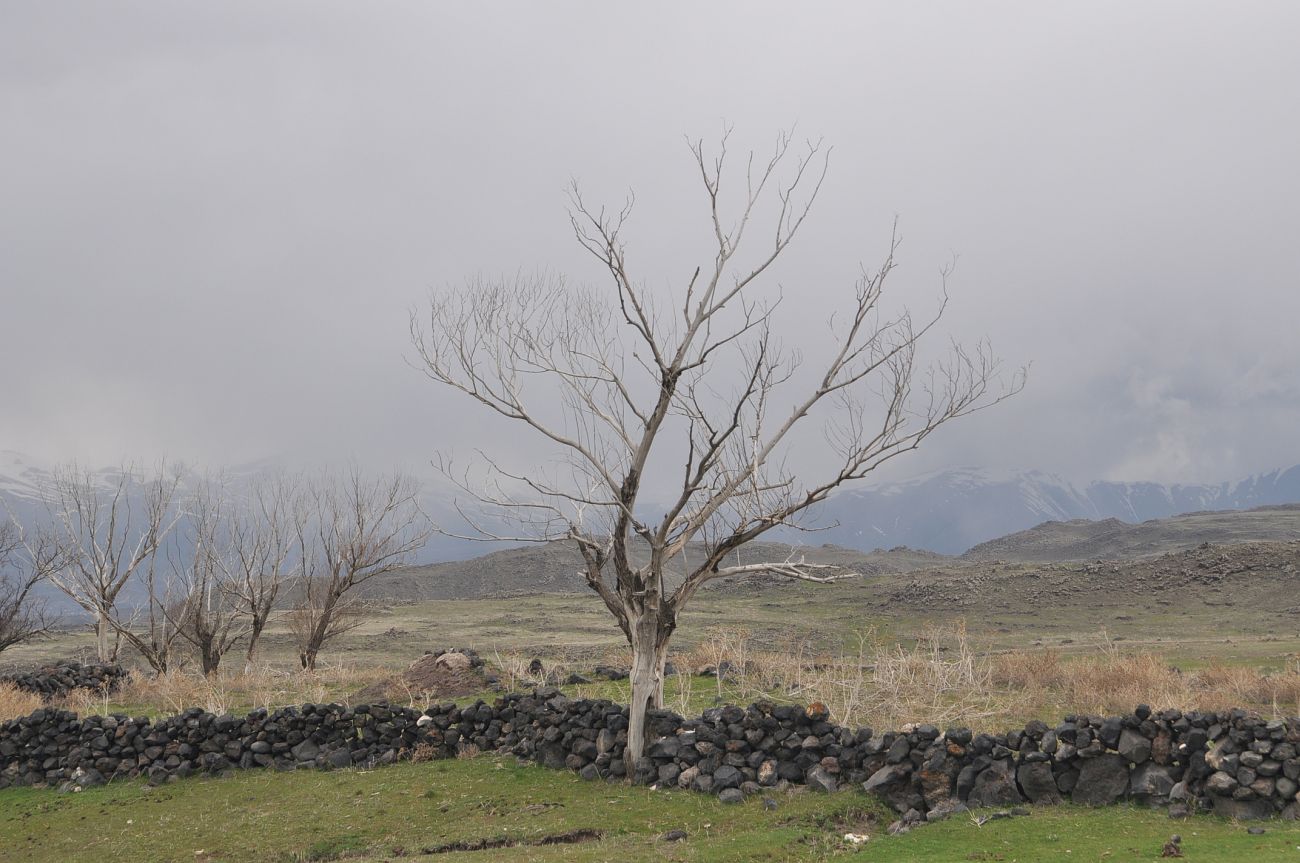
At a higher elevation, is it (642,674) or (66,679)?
(642,674)

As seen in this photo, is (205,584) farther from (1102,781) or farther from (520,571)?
(520,571)

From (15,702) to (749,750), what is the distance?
19.9 metres

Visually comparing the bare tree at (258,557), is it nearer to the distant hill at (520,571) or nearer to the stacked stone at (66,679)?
the stacked stone at (66,679)

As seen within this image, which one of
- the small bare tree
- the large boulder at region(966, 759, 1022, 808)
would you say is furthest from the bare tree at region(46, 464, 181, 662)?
the large boulder at region(966, 759, 1022, 808)

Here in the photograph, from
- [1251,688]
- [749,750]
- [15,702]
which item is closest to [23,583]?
[15,702]

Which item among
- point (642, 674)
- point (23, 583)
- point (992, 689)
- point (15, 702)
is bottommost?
point (992, 689)

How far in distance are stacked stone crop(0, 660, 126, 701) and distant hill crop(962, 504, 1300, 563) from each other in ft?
294

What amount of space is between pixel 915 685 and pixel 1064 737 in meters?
5.60

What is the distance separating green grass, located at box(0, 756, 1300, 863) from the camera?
1070 cm

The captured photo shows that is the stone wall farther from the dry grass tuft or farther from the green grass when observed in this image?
the dry grass tuft

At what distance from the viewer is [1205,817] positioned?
1123cm

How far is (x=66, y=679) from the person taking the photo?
92.2ft

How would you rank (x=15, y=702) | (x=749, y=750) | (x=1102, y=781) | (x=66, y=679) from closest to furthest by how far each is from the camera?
1. (x=1102, y=781)
2. (x=749, y=750)
3. (x=15, y=702)
4. (x=66, y=679)

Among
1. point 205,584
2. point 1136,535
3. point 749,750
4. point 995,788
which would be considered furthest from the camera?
point 1136,535
